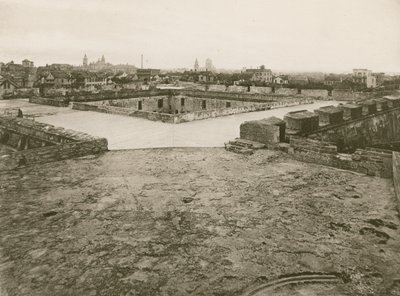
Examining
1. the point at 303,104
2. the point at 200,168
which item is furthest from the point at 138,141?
the point at 303,104

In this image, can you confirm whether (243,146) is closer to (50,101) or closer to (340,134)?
(340,134)

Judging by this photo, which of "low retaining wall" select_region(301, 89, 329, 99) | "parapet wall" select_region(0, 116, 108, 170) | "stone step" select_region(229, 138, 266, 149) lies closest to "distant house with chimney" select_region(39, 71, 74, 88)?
"low retaining wall" select_region(301, 89, 329, 99)

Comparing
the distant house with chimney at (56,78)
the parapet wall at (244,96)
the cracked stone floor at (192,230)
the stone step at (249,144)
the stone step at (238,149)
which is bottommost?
the cracked stone floor at (192,230)

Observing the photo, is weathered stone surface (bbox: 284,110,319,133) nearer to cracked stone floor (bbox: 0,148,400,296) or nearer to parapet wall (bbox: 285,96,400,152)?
parapet wall (bbox: 285,96,400,152)

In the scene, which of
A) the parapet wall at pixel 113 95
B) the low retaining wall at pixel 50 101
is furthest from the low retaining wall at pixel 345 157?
the parapet wall at pixel 113 95

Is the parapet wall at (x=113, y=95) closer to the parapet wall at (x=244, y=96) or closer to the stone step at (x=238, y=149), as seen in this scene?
the parapet wall at (x=244, y=96)

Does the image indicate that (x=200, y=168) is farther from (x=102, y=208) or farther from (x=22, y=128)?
(x=22, y=128)
